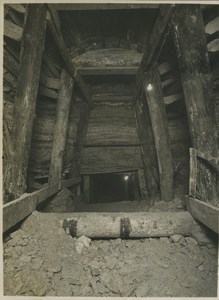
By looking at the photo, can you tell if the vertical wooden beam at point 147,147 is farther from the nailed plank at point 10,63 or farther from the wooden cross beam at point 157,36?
the nailed plank at point 10,63

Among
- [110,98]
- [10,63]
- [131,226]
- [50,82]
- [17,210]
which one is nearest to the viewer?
[17,210]

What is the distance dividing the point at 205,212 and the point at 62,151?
234 centimetres

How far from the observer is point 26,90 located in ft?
7.08

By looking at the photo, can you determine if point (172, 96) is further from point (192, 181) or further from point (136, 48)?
point (192, 181)

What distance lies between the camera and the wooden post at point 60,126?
353 centimetres

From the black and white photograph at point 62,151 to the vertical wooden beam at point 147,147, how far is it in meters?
0.66

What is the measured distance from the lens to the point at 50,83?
3686mm

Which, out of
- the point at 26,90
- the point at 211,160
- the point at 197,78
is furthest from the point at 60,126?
the point at 211,160

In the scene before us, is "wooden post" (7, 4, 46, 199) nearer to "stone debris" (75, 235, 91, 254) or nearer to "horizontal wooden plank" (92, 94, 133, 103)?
"stone debris" (75, 235, 91, 254)

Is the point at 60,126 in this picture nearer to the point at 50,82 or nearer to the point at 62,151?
the point at 62,151

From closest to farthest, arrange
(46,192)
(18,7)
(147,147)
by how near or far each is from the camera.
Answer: (18,7) < (46,192) < (147,147)

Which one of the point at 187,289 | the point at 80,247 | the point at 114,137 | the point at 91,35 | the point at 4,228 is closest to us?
the point at 187,289

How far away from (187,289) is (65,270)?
0.82 metres

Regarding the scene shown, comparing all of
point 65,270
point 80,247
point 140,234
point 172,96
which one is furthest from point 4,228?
point 172,96
